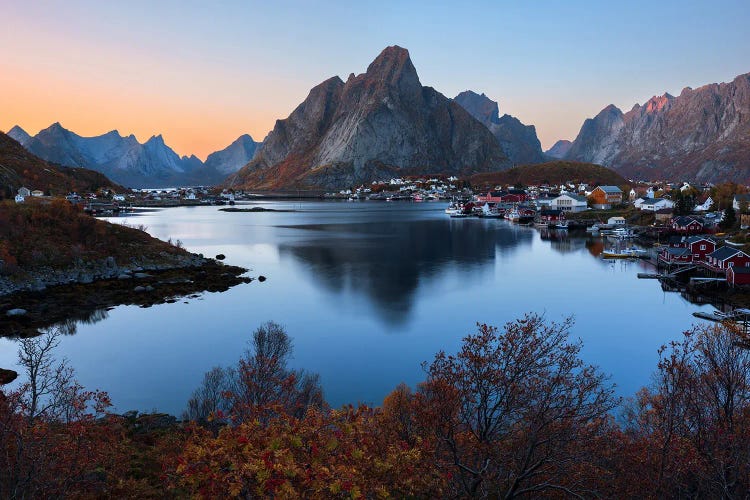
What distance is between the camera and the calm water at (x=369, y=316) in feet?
112

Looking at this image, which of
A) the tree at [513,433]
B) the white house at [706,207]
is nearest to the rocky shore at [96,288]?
the tree at [513,433]

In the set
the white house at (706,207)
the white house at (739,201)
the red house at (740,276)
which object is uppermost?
the white house at (739,201)

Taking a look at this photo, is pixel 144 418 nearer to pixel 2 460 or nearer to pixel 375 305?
pixel 2 460

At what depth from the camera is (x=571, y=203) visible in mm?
150875

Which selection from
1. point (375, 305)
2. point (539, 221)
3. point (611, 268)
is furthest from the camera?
point (539, 221)

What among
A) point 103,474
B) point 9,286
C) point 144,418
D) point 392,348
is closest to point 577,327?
point 392,348

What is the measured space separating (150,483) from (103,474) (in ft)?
5.16

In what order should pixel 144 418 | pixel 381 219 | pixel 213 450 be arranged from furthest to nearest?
pixel 381 219 → pixel 144 418 → pixel 213 450

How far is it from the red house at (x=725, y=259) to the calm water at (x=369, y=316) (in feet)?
23.9

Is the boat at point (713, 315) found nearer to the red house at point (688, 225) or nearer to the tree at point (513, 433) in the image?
the tree at point (513, 433)

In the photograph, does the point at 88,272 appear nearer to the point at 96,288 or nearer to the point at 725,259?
the point at 96,288

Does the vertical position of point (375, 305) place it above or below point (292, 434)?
below

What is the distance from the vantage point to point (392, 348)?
39.2 m

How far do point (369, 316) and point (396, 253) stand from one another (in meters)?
40.8
